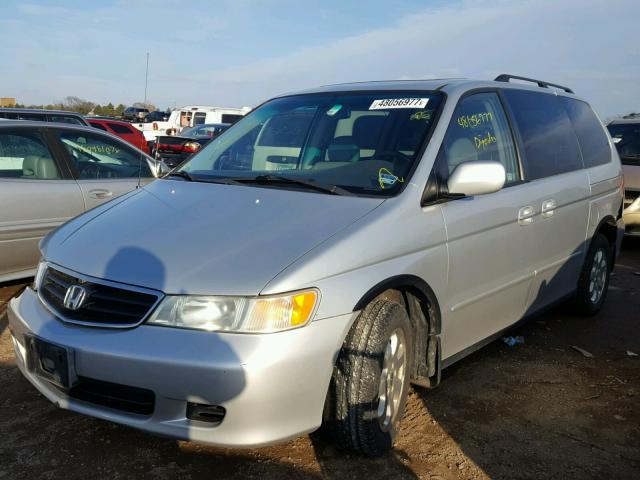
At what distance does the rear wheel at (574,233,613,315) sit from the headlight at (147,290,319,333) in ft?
10.7

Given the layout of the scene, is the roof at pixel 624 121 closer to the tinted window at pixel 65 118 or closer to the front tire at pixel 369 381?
the front tire at pixel 369 381

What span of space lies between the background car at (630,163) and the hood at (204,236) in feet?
18.0

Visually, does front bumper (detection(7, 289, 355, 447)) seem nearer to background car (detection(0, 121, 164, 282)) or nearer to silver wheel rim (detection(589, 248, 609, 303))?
background car (detection(0, 121, 164, 282))

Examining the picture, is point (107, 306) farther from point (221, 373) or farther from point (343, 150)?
point (343, 150)

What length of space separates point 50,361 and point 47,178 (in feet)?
10.3

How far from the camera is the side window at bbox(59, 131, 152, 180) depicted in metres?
5.59

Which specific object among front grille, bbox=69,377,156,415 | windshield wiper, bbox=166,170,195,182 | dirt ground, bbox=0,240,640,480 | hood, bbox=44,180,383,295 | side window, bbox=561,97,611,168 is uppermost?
side window, bbox=561,97,611,168

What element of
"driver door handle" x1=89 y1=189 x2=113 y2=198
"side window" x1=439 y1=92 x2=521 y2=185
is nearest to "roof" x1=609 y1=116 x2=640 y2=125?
"side window" x1=439 y1=92 x2=521 y2=185

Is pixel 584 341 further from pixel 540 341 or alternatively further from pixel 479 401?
pixel 479 401

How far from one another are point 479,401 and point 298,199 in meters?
1.61

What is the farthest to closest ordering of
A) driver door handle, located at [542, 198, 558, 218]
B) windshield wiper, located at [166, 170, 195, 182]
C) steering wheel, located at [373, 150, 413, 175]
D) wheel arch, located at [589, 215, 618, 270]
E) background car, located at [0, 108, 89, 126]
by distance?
background car, located at [0, 108, 89, 126] < wheel arch, located at [589, 215, 618, 270] < driver door handle, located at [542, 198, 558, 218] < windshield wiper, located at [166, 170, 195, 182] < steering wheel, located at [373, 150, 413, 175]

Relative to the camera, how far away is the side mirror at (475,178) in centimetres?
313

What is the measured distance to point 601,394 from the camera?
3.80m

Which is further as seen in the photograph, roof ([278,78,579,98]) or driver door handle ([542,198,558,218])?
driver door handle ([542,198,558,218])
